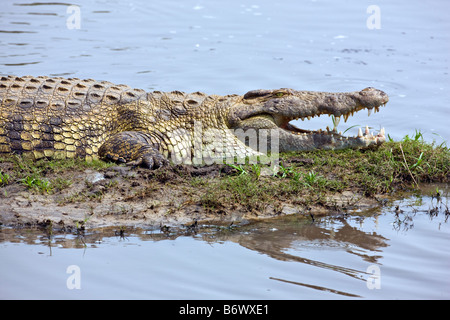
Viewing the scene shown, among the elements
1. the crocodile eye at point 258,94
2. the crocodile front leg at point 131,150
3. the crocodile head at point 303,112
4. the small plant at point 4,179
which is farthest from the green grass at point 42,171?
the crocodile eye at point 258,94

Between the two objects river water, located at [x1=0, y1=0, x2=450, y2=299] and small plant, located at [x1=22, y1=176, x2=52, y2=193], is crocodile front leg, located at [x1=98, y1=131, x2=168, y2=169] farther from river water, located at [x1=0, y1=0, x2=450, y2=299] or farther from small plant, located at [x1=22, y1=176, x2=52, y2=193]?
river water, located at [x1=0, y1=0, x2=450, y2=299]

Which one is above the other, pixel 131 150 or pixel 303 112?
pixel 303 112

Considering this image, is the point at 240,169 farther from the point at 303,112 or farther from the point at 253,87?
the point at 253,87

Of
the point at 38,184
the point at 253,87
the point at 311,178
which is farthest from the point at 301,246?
the point at 253,87

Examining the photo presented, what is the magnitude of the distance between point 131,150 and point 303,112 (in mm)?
2136

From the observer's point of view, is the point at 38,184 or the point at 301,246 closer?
the point at 301,246

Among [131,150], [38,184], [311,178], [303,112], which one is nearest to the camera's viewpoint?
[38,184]

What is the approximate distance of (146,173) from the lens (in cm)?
649

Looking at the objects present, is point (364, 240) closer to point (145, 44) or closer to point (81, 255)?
point (81, 255)

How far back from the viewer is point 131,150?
6.89m

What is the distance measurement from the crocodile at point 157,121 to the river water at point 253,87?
4.88 ft

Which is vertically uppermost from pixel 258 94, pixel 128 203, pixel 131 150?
pixel 258 94

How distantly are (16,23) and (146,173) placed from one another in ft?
33.8

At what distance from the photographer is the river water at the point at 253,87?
15.8 ft
